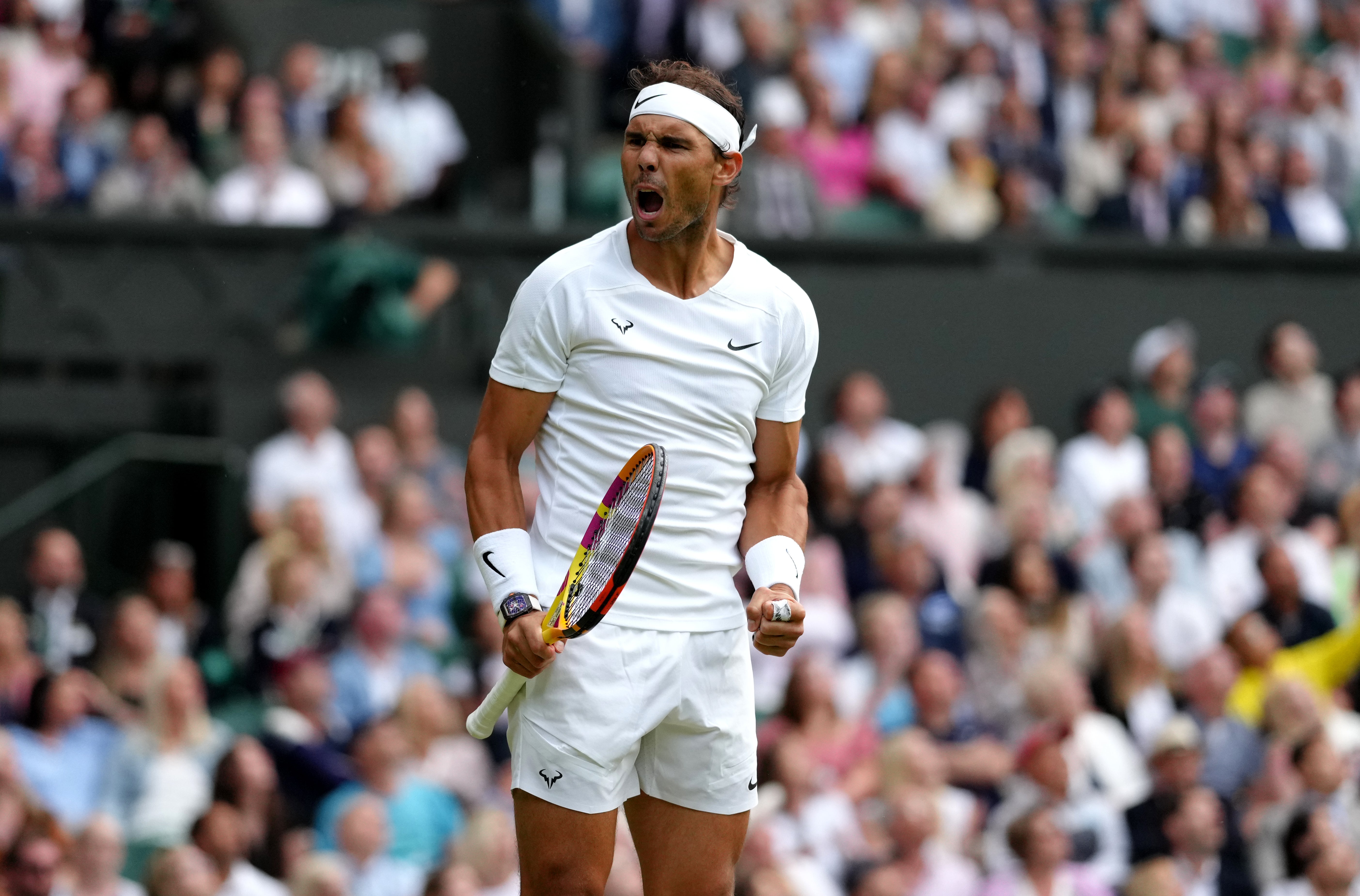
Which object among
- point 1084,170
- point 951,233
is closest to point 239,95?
point 951,233

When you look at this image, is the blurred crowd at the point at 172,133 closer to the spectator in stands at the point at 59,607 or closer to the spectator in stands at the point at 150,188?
the spectator in stands at the point at 150,188

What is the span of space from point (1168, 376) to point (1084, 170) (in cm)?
205

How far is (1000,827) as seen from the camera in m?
8.95

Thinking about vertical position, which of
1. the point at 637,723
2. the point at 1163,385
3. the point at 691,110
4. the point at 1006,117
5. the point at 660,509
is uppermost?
the point at 1006,117

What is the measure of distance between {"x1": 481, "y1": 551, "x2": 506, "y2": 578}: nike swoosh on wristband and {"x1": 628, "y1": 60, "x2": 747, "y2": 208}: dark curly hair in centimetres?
100

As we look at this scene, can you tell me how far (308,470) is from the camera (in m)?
10.8

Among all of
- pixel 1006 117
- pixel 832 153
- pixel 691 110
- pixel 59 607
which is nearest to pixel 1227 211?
pixel 1006 117

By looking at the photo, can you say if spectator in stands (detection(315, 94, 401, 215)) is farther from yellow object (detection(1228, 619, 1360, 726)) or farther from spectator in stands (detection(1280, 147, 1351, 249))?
spectator in stands (detection(1280, 147, 1351, 249))

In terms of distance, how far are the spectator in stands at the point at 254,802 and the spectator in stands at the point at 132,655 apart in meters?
0.95

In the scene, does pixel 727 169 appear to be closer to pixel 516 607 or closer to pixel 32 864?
pixel 516 607

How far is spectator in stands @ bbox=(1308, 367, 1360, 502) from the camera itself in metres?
12.3

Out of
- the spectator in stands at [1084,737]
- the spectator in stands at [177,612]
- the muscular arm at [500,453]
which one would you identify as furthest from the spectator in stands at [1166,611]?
the muscular arm at [500,453]

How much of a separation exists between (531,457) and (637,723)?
21.1 ft

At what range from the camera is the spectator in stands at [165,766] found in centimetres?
866
